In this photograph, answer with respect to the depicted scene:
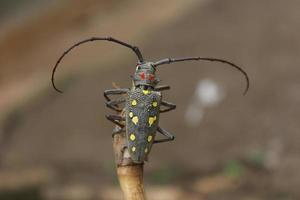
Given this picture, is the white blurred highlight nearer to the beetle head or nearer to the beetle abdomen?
the beetle head

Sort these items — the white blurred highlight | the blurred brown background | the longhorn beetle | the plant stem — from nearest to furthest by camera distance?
the plant stem
the longhorn beetle
the blurred brown background
the white blurred highlight

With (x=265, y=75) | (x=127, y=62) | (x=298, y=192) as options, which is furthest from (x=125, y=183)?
(x=127, y=62)

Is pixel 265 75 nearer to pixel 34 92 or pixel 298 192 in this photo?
pixel 298 192

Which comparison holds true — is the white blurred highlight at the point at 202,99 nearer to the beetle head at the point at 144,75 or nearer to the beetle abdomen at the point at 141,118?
the beetle head at the point at 144,75

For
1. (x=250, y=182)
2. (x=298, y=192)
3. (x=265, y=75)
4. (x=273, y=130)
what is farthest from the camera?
(x=265, y=75)

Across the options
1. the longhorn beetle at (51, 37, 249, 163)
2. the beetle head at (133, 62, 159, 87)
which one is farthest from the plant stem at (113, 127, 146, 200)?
the beetle head at (133, 62, 159, 87)

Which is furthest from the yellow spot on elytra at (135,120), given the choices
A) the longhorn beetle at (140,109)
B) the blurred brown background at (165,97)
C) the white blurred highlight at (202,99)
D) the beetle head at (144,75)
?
the white blurred highlight at (202,99)
